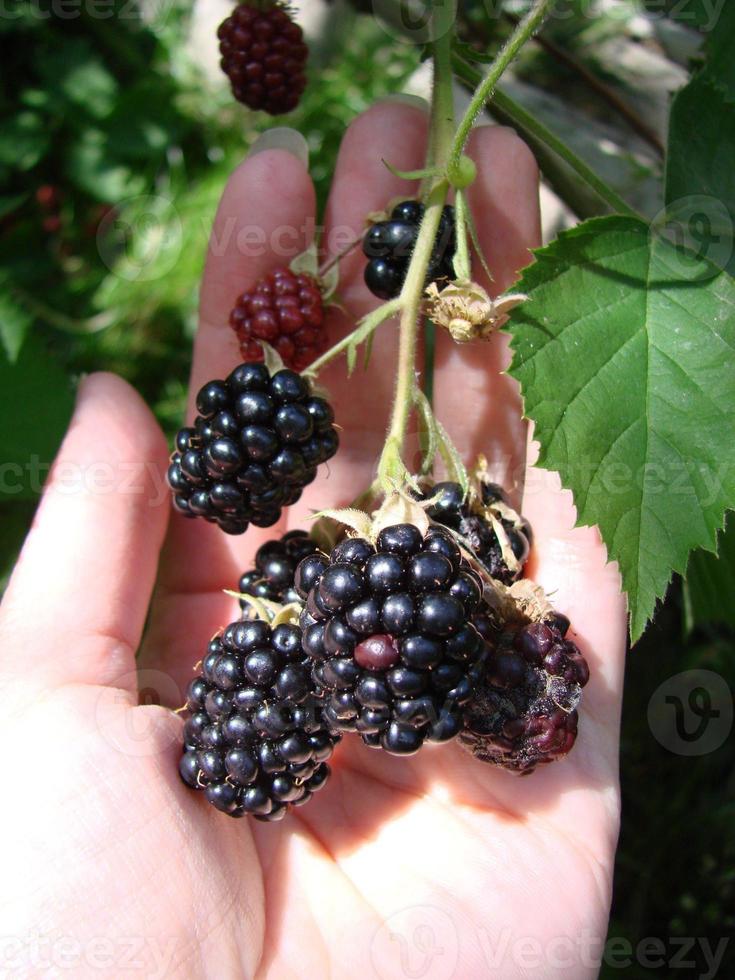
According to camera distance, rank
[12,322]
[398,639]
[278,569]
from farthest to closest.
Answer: [12,322] < [278,569] < [398,639]

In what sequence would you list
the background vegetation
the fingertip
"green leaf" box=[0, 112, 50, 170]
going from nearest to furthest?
the fingertip
the background vegetation
"green leaf" box=[0, 112, 50, 170]

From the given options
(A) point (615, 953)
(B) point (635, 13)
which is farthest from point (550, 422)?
(B) point (635, 13)

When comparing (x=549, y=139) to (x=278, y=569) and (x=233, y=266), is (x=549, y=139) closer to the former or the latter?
(x=233, y=266)

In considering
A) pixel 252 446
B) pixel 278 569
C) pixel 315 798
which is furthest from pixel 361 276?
pixel 315 798

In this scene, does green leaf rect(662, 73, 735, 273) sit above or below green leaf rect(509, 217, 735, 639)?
above

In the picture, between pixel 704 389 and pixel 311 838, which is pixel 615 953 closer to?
pixel 311 838

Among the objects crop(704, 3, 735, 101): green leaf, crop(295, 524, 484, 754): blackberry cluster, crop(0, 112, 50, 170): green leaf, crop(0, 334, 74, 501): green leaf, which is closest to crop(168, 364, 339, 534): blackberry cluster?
crop(295, 524, 484, 754): blackberry cluster

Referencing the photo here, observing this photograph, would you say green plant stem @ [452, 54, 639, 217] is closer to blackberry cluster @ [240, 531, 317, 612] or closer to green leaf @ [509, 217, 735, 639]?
green leaf @ [509, 217, 735, 639]

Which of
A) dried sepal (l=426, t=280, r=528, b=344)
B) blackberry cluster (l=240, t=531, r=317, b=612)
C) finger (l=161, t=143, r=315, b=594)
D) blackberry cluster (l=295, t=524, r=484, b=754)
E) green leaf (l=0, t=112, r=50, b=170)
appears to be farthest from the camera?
green leaf (l=0, t=112, r=50, b=170)
